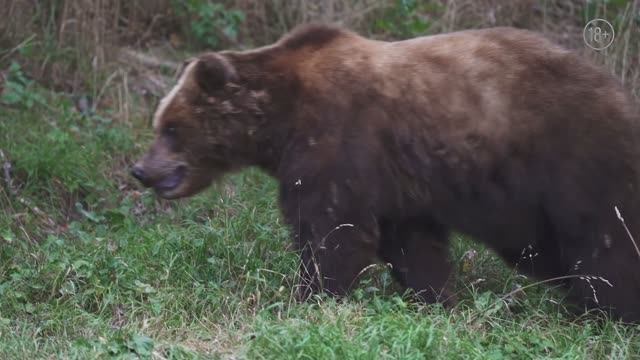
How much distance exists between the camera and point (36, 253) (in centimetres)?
803

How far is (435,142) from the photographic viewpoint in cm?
672

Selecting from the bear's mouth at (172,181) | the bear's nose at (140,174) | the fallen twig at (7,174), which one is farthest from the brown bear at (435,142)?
the fallen twig at (7,174)

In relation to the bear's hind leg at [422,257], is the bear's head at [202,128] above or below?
→ above

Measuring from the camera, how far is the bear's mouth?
281 inches

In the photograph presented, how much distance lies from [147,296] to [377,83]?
1.85m

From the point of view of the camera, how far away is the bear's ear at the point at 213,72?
690 centimetres

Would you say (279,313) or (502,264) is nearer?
(279,313)

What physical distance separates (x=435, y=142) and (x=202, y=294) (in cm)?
163

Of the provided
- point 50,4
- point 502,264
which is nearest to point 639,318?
point 502,264

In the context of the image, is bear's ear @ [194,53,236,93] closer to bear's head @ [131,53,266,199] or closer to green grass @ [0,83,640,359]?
bear's head @ [131,53,266,199]

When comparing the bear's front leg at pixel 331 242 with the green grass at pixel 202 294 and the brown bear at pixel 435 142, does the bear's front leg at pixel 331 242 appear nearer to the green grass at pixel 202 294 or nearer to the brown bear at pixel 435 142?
the brown bear at pixel 435 142

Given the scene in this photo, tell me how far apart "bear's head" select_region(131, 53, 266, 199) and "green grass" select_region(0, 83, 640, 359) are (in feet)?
2.14

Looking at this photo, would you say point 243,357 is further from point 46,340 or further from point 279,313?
point 46,340

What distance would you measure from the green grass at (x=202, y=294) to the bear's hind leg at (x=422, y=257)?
0.44 ft
